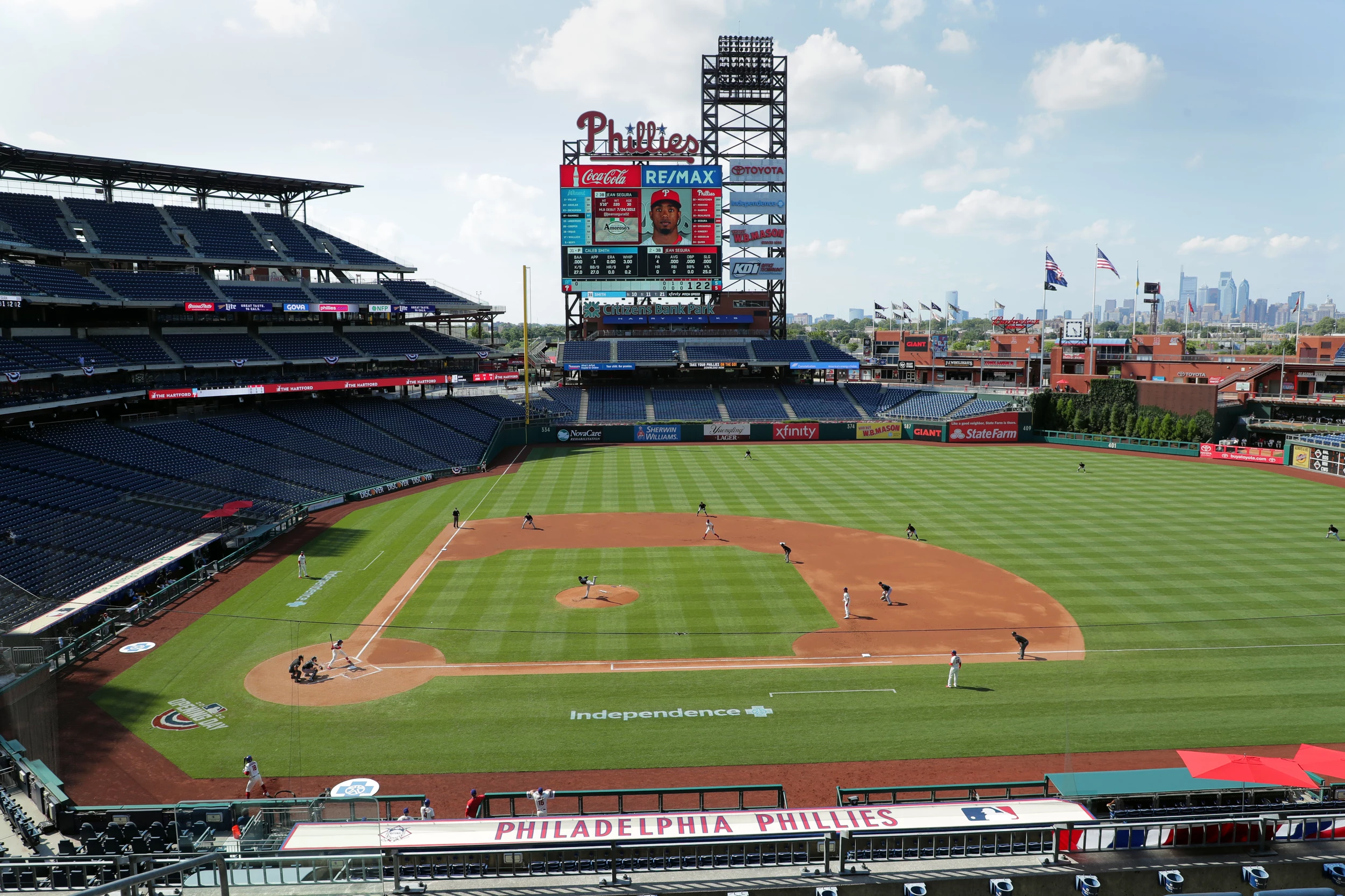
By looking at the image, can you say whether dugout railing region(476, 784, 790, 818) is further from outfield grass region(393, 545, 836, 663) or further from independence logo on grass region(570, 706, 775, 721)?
outfield grass region(393, 545, 836, 663)

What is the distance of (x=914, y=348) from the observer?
108188 millimetres

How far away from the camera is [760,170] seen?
76188 mm

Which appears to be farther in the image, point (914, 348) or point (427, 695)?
point (914, 348)

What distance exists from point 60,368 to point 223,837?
35.5 metres

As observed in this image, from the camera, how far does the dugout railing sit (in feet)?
50.2

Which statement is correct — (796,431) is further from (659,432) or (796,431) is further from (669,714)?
(669,714)

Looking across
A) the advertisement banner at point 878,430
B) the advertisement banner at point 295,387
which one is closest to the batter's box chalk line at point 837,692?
the advertisement banner at point 295,387

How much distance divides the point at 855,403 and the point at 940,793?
203 ft

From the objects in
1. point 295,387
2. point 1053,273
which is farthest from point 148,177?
point 1053,273

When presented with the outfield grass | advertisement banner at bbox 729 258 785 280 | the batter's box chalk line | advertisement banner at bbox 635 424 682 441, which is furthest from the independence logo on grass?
advertisement banner at bbox 729 258 785 280

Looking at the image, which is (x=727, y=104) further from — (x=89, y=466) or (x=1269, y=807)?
(x=1269, y=807)

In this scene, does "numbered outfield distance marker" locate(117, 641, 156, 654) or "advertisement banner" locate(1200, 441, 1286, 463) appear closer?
"numbered outfield distance marker" locate(117, 641, 156, 654)

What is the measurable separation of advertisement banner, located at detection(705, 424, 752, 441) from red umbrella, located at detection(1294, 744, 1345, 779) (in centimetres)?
5522

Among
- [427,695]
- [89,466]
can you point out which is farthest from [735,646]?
[89,466]
